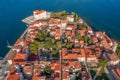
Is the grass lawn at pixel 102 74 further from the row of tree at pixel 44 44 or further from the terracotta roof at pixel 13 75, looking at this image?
the terracotta roof at pixel 13 75

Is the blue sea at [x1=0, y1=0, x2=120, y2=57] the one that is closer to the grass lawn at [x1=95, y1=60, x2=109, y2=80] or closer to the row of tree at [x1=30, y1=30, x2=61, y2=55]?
the row of tree at [x1=30, y1=30, x2=61, y2=55]

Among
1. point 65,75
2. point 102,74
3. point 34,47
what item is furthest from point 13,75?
point 102,74

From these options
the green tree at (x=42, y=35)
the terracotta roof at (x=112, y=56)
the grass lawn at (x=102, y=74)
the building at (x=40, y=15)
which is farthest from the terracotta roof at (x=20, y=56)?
the building at (x=40, y=15)

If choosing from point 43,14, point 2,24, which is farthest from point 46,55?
point 2,24

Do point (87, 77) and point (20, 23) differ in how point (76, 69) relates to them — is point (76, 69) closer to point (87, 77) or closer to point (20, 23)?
point (87, 77)

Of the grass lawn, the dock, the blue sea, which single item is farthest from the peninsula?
the dock

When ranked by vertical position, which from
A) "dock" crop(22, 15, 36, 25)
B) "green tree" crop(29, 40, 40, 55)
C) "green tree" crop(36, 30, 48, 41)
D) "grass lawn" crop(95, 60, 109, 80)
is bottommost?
"grass lawn" crop(95, 60, 109, 80)
